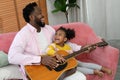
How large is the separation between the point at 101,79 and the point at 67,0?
224 centimetres

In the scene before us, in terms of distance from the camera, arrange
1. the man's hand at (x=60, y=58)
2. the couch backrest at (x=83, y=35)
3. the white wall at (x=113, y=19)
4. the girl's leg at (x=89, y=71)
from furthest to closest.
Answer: the white wall at (x=113, y=19) < the couch backrest at (x=83, y=35) < the girl's leg at (x=89, y=71) < the man's hand at (x=60, y=58)

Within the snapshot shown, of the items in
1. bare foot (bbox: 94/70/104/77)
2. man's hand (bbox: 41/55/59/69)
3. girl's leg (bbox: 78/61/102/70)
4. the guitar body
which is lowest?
bare foot (bbox: 94/70/104/77)

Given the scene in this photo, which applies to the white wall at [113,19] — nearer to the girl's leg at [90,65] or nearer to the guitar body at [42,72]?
the girl's leg at [90,65]

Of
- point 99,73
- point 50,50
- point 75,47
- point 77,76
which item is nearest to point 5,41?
point 50,50

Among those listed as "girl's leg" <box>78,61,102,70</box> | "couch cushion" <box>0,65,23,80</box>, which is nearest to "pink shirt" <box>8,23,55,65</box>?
"couch cushion" <box>0,65,23,80</box>

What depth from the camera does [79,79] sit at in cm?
197

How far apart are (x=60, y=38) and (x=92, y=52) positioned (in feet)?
1.23

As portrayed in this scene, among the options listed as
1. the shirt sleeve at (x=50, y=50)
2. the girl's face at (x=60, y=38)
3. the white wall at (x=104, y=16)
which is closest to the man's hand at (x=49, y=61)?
the shirt sleeve at (x=50, y=50)

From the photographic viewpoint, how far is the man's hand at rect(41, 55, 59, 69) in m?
1.92

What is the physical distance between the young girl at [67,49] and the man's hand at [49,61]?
94 mm

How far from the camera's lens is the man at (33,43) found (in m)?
1.94

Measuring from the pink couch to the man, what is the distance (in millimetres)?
256

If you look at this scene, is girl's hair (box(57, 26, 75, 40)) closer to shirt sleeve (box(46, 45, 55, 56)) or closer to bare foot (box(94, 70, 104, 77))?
shirt sleeve (box(46, 45, 55, 56))

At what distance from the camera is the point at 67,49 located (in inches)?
86.7
